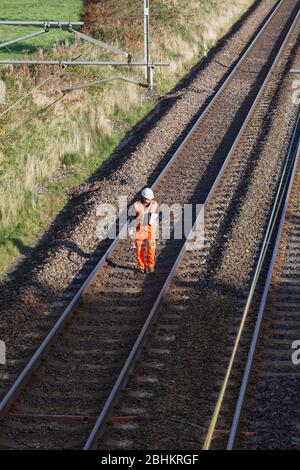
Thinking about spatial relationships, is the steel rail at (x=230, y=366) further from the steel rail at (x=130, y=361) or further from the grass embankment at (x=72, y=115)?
the grass embankment at (x=72, y=115)

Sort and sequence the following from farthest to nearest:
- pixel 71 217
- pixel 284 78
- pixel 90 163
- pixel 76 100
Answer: pixel 284 78 → pixel 76 100 → pixel 90 163 → pixel 71 217

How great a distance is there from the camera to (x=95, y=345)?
12516 millimetres

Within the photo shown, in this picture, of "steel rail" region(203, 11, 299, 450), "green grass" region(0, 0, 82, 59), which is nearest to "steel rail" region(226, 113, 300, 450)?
"steel rail" region(203, 11, 299, 450)

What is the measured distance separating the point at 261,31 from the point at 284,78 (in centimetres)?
981

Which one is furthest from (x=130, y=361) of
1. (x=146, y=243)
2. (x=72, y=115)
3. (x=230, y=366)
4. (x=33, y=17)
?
(x=33, y=17)

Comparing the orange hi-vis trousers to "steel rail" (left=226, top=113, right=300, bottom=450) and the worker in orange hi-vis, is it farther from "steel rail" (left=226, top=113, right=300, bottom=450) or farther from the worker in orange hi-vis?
"steel rail" (left=226, top=113, right=300, bottom=450)

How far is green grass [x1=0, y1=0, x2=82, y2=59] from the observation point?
3641 cm

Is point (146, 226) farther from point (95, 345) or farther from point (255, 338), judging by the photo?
point (255, 338)

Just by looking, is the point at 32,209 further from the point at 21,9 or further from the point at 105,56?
the point at 21,9

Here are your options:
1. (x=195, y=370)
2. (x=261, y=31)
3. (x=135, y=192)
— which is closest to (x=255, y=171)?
(x=135, y=192)

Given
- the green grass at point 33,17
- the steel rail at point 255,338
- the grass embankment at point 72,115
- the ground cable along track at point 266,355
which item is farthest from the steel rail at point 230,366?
the green grass at point 33,17

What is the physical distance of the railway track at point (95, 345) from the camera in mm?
10484

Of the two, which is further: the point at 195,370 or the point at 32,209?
the point at 32,209

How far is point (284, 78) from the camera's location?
30.6m
